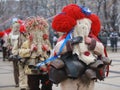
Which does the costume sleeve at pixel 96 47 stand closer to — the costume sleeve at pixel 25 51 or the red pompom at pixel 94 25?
the red pompom at pixel 94 25

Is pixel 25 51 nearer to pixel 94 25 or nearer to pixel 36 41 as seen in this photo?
pixel 36 41

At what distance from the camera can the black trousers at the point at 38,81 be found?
7.70m

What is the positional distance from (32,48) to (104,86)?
3.39 m

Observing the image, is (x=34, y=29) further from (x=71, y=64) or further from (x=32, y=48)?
(x=71, y=64)

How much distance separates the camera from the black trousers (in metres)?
7.70

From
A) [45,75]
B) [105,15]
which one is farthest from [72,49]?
[105,15]

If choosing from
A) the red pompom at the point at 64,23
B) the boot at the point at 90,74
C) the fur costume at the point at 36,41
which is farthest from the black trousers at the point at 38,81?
the boot at the point at 90,74

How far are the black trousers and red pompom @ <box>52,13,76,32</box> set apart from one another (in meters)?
2.48

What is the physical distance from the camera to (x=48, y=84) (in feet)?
25.4

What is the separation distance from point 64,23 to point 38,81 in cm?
272

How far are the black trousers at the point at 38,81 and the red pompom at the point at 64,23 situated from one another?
248 cm

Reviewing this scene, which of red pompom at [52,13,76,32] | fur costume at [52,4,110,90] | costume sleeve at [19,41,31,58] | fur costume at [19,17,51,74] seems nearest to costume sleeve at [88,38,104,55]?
fur costume at [52,4,110,90]

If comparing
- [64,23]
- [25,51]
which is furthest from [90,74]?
[25,51]

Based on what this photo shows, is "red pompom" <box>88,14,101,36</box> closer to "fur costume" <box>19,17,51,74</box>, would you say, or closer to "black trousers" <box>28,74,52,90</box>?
"black trousers" <box>28,74,52,90</box>
